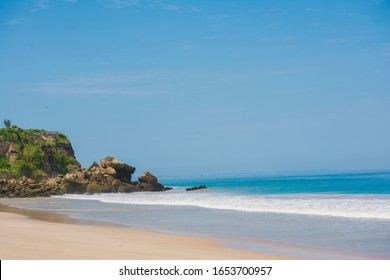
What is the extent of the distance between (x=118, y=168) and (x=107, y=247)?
Answer: 187ft

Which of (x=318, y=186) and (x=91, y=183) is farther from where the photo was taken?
(x=318, y=186)

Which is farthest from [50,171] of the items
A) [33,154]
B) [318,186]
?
[318,186]

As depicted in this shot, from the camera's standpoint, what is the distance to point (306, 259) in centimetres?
1234

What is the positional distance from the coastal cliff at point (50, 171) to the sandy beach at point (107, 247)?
4317cm

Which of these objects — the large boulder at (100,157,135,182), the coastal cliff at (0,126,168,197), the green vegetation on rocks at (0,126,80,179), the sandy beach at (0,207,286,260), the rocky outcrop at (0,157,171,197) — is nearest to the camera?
the sandy beach at (0,207,286,260)

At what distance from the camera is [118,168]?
69.4m

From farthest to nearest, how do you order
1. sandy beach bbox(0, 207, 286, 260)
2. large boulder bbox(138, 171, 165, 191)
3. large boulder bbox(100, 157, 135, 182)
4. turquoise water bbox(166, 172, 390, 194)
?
large boulder bbox(138, 171, 165, 191) → large boulder bbox(100, 157, 135, 182) → turquoise water bbox(166, 172, 390, 194) → sandy beach bbox(0, 207, 286, 260)

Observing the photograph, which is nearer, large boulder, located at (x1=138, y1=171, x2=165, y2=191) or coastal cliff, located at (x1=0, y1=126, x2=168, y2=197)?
coastal cliff, located at (x1=0, y1=126, x2=168, y2=197)

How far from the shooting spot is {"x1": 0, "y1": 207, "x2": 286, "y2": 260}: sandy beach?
11406 mm

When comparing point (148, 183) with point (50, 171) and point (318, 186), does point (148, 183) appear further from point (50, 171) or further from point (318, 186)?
point (318, 186)

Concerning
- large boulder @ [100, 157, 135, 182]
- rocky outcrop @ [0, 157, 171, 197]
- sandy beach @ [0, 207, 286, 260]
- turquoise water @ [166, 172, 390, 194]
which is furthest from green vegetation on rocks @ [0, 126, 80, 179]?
sandy beach @ [0, 207, 286, 260]

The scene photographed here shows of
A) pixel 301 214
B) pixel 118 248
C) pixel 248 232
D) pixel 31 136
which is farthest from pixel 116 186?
pixel 118 248

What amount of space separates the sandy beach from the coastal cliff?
142 ft

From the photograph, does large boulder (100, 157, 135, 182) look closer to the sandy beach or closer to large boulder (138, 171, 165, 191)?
large boulder (138, 171, 165, 191)
